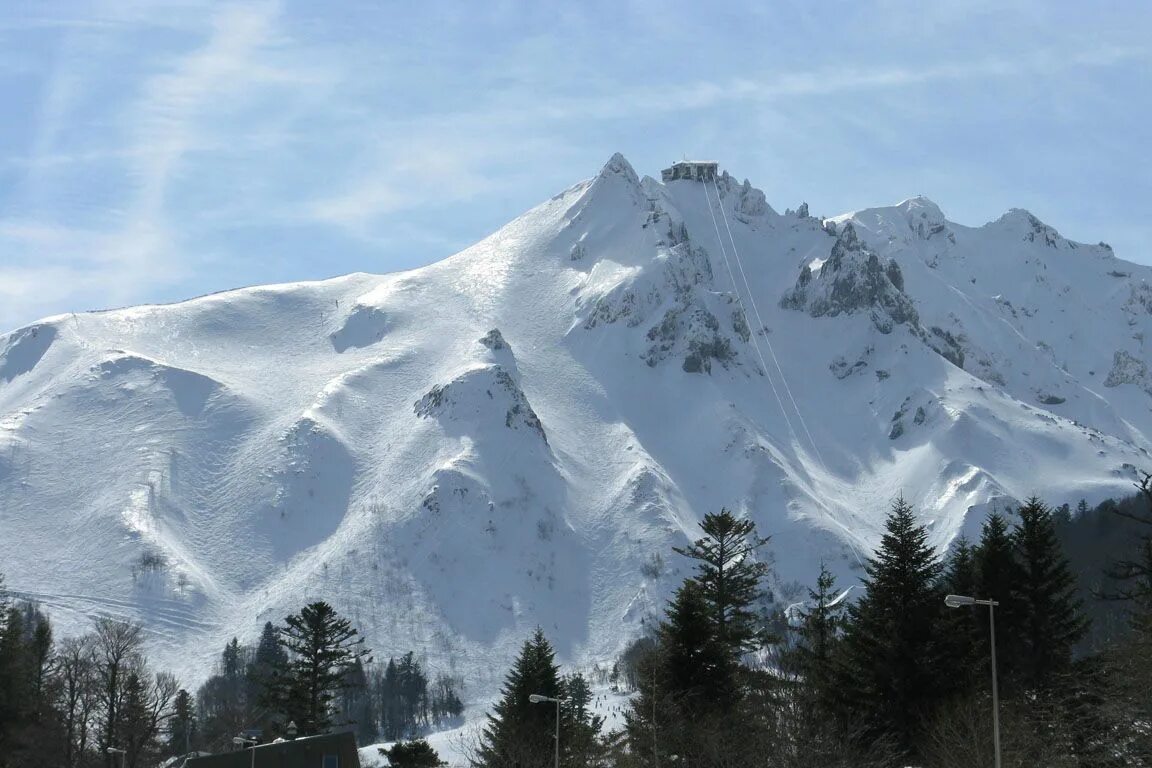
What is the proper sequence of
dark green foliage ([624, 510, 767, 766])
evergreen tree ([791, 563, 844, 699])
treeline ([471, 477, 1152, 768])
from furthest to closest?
evergreen tree ([791, 563, 844, 699]) → dark green foliage ([624, 510, 767, 766]) → treeline ([471, 477, 1152, 768])

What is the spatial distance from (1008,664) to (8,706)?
50495mm

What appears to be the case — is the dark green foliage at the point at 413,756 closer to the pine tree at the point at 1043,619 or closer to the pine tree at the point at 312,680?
the pine tree at the point at 312,680

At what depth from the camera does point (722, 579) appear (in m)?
86.2

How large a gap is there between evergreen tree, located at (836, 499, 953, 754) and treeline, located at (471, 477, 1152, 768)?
0.06m

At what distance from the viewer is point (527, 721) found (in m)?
81.6

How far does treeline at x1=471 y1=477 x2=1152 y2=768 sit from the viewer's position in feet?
197

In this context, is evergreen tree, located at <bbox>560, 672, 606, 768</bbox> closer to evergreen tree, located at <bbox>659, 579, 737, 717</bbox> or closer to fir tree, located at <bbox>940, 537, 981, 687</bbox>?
evergreen tree, located at <bbox>659, 579, 737, 717</bbox>

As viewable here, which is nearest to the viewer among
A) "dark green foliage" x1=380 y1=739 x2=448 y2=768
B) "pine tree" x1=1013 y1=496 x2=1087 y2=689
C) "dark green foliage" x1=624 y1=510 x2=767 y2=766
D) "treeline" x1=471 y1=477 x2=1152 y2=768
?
"treeline" x1=471 y1=477 x2=1152 y2=768

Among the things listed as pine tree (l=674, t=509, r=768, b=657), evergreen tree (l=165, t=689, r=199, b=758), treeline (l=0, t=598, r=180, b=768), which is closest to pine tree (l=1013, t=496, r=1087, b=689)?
pine tree (l=674, t=509, r=768, b=657)

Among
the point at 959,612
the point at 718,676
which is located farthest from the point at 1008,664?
the point at 718,676

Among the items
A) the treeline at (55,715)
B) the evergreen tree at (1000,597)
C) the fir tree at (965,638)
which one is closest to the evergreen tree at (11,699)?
the treeline at (55,715)

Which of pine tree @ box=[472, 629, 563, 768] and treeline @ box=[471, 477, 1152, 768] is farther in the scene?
pine tree @ box=[472, 629, 563, 768]

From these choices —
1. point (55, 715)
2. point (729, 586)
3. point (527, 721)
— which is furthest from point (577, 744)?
point (55, 715)

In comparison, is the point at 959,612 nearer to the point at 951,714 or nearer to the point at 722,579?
the point at 951,714
